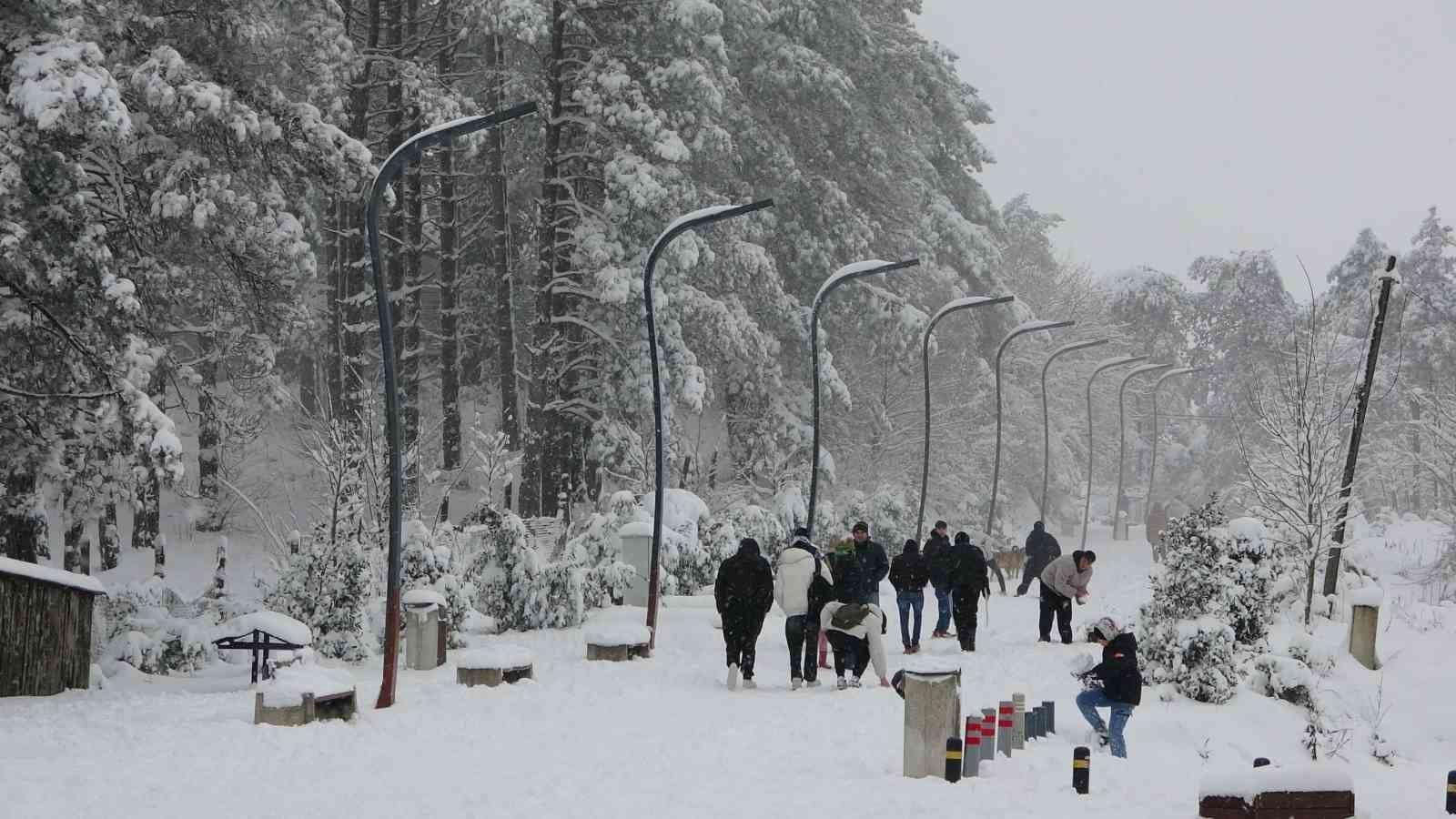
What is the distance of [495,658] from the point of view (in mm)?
15297

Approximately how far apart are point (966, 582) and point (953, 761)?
836cm

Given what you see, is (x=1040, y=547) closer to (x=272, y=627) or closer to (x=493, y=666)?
(x=493, y=666)

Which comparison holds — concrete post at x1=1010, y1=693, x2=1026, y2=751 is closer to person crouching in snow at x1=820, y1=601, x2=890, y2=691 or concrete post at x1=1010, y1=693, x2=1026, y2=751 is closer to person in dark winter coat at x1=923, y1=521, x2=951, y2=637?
person crouching in snow at x1=820, y1=601, x2=890, y2=691

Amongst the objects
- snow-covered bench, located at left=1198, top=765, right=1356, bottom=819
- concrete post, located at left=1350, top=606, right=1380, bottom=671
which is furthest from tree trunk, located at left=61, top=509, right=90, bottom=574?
concrete post, located at left=1350, top=606, right=1380, bottom=671

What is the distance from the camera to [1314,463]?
25844 millimetres

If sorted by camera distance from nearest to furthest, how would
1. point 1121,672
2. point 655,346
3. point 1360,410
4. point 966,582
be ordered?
1. point 1121,672
2. point 966,582
3. point 655,346
4. point 1360,410

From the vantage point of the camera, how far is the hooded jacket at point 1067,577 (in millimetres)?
19203

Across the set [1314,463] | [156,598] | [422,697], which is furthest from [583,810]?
[1314,463]

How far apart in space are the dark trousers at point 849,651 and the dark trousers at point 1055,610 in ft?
16.7

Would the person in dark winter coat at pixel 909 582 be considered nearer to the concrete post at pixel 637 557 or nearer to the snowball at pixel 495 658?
the snowball at pixel 495 658

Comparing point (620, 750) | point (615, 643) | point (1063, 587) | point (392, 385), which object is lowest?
point (620, 750)

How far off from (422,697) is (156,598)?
5816mm

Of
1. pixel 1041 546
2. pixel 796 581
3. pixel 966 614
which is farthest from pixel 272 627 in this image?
pixel 1041 546

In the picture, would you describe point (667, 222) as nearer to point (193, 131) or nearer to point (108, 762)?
point (193, 131)
